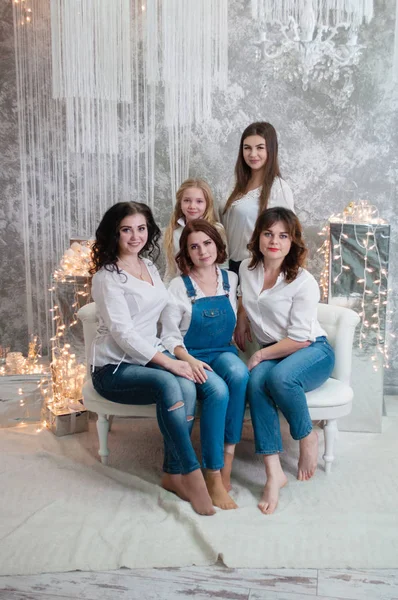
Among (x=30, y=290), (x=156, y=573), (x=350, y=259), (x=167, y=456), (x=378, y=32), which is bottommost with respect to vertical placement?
(x=156, y=573)

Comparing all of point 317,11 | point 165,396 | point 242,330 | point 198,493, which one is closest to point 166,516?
point 198,493

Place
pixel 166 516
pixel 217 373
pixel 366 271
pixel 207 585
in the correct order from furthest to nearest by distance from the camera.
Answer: pixel 366 271 < pixel 217 373 < pixel 166 516 < pixel 207 585

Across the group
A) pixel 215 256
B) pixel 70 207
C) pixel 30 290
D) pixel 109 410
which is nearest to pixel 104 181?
pixel 70 207

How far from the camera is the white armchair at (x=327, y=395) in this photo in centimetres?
246

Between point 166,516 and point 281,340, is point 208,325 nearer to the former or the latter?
point 281,340

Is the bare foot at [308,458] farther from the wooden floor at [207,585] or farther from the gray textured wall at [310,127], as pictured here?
the gray textured wall at [310,127]

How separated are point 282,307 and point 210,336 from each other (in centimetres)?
31

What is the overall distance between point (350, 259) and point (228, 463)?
116 cm

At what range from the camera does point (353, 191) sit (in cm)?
345

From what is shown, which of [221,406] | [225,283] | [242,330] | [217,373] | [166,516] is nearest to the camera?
[166,516]

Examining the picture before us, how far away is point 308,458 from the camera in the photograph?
2.48 meters

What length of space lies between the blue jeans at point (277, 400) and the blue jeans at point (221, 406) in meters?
0.06

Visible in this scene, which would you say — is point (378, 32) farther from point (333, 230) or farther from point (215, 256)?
point (215, 256)

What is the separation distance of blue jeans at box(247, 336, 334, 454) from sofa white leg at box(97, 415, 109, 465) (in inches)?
24.9
